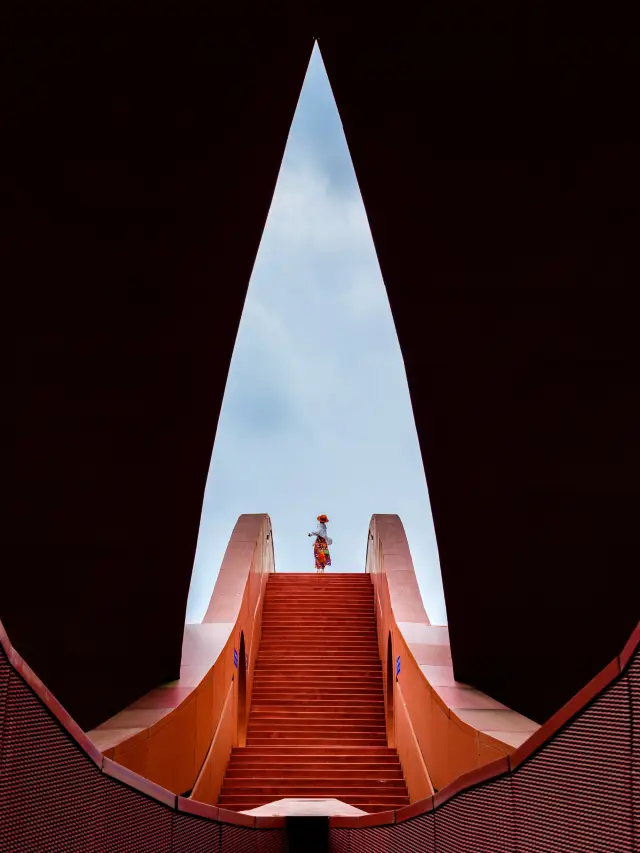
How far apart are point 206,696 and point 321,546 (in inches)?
357

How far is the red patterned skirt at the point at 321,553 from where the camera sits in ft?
54.1

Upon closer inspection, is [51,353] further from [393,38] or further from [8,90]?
[393,38]

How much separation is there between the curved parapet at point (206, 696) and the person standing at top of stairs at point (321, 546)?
10.3 feet

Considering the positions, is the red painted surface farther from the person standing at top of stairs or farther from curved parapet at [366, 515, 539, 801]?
the person standing at top of stairs

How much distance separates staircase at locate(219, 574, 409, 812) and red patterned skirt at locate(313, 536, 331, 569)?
263 centimetres

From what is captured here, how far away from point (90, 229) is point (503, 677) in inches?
265

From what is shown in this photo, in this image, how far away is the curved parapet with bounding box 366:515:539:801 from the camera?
228 inches

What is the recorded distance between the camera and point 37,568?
5387 mm

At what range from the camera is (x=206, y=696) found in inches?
302

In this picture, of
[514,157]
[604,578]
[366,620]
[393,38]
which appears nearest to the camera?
[393,38]

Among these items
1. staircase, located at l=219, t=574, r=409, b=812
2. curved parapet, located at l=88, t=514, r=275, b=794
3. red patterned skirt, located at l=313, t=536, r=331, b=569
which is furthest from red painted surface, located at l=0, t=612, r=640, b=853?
red patterned skirt, located at l=313, t=536, r=331, b=569

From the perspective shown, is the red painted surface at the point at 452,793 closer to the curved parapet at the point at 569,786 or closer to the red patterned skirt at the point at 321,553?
the curved parapet at the point at 569,786

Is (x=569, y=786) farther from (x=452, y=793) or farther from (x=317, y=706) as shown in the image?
(x=317, y=706)

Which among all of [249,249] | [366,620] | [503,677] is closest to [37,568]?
[249,249]
